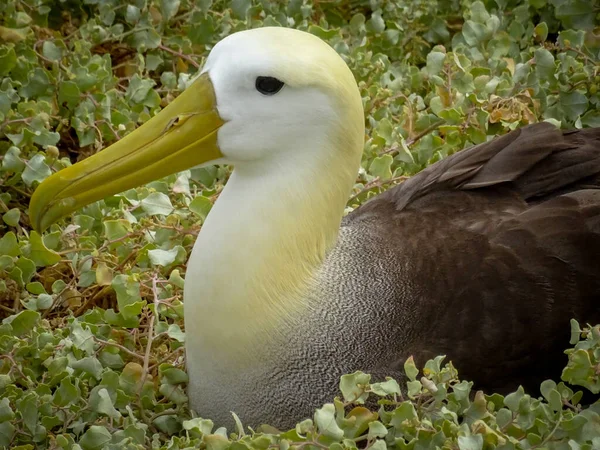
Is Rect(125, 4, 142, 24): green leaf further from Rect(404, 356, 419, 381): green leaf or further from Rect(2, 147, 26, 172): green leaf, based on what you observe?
Rect(404, 356, 419, 381): green leaf

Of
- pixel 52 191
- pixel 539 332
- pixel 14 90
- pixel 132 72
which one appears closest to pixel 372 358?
pixel 539 332

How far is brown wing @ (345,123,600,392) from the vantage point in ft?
10.2

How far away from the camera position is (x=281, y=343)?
10.1ft

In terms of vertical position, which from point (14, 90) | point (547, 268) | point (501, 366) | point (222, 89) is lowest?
point (501, 366)

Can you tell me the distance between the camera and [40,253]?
151 inches

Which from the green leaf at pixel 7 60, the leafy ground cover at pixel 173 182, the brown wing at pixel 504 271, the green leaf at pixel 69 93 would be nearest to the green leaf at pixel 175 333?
the leafy ground cover at pixel 173 182

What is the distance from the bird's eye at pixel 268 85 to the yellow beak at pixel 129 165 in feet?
0.73

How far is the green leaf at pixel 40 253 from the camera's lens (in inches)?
150

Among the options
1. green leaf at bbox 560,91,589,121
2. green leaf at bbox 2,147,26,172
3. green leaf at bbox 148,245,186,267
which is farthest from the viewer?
green leaf at bbox 560,91,589,121

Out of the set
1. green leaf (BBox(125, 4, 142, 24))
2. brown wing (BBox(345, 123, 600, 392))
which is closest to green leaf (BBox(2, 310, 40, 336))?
brown wing (BBox(345, 123, 600, 392))

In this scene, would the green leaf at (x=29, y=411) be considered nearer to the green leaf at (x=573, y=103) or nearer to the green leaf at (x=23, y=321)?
the green leaf at (x=23, y=321)

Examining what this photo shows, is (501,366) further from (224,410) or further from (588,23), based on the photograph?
(588,23)

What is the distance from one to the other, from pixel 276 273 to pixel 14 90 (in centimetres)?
191

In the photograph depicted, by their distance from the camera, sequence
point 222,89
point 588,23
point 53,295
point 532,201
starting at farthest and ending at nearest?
point 588,23, point 53,295, point 532,201, point 222,89
